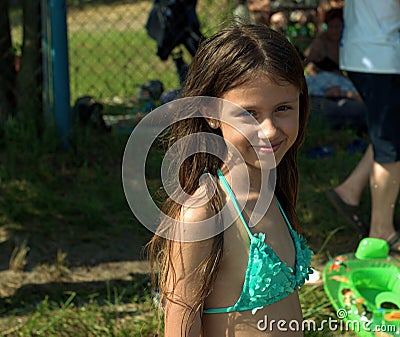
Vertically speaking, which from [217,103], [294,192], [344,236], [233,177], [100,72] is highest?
[217,103]

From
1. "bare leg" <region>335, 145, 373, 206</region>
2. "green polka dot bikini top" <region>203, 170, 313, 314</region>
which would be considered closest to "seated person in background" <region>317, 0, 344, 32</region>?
"bare leg" <region>335, 145, 373, 206</region>

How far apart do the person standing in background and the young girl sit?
159 cm

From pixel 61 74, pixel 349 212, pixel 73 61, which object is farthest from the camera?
pixel 73 61

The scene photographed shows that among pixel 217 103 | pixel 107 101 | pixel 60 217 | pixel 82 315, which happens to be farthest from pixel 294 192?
pixel 107 101

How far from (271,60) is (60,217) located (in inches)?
92.8

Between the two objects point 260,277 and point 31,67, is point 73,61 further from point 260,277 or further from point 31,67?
point 260,277

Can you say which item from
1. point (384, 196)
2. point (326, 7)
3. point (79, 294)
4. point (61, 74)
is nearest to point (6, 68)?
point (61, 74)

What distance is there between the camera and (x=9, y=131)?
14.5 feet

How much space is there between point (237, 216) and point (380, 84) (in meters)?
1.84

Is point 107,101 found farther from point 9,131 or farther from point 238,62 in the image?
point 238,62

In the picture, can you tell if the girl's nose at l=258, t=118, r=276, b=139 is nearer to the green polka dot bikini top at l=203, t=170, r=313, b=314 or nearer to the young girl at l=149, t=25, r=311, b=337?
the young girl at l=149, t=25, r=311, b=337

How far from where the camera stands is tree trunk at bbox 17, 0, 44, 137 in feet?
15.0

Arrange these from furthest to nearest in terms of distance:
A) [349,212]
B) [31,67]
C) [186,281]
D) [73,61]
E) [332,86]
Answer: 1. [73,61]
2. [332,86]
3. [31,67]
4. [349,212]
5. [186,281]

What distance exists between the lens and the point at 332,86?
19.1ft
